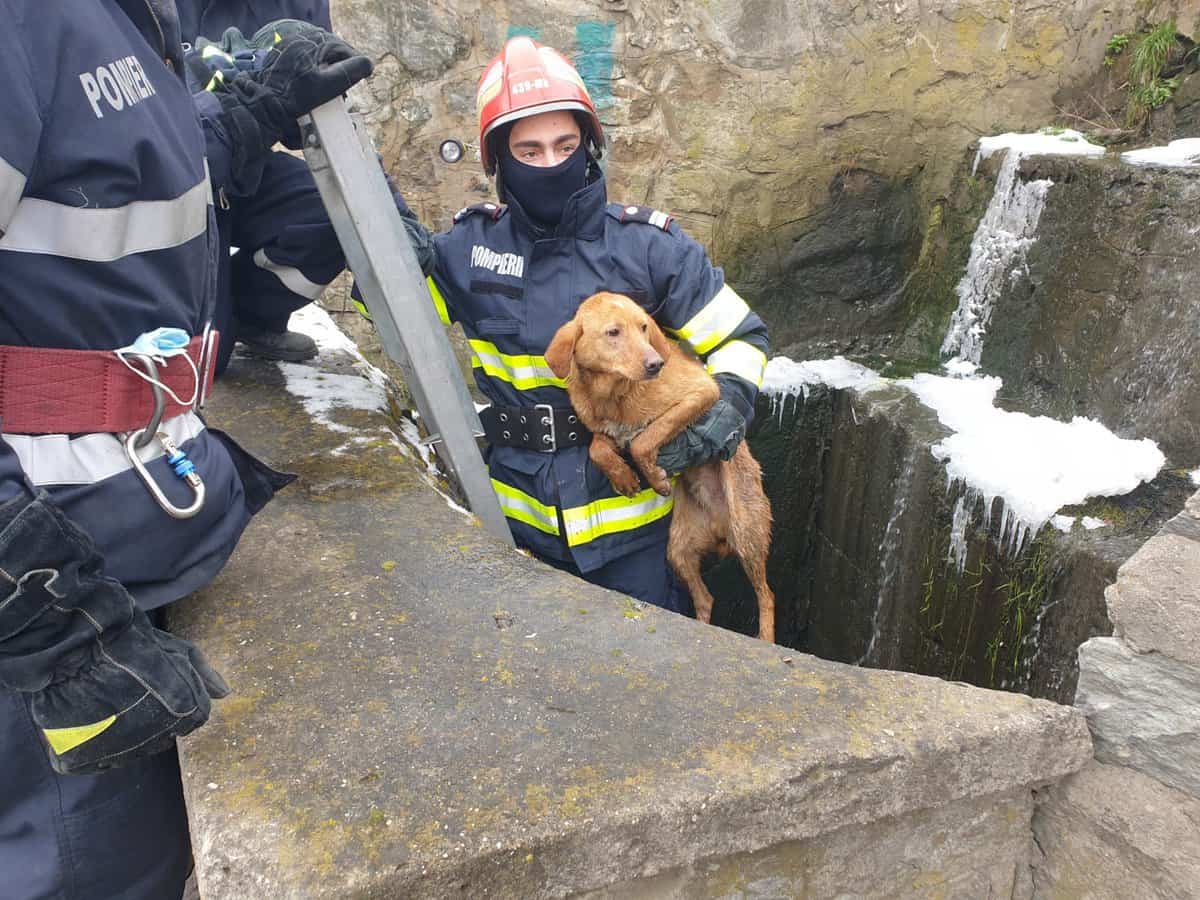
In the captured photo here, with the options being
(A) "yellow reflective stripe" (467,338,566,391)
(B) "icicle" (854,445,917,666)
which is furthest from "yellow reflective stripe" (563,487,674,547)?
(B) "icicle" (854,445,917,666)

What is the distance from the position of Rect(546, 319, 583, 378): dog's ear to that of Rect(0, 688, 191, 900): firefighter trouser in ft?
4.95

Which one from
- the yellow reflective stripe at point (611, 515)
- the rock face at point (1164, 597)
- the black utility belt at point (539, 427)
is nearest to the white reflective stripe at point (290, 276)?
the black utility belt at point (539, 427)

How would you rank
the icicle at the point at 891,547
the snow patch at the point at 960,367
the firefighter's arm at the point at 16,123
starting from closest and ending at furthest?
the firefighter's arm at the point at 16,123
the icicle at the point at 891,547
the snow patch at the point at 960,367

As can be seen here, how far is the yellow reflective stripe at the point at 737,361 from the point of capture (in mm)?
2881

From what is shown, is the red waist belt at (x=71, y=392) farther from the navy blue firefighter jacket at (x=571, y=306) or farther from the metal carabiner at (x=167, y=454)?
the navy blue firefighter jacket at (x=571, y=306)

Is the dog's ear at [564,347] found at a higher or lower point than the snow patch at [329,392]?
higher

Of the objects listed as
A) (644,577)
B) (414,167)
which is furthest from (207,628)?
(414,167)

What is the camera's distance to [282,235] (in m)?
2.92

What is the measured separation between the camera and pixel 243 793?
144 cm

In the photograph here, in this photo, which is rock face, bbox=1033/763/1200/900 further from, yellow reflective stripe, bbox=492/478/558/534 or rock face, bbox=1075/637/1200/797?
yellow reflective stripe, bbox=492/478/558/534

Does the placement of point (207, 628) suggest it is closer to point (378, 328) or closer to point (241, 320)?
point (378, 328)

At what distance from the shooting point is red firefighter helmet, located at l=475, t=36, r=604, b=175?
8.76ft

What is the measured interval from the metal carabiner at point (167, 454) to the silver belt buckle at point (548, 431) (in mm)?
1450

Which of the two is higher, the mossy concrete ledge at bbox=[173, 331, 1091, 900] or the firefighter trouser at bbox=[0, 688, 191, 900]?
the mossy concrete ledge at bbox=[173, 331, 1091, 900]
